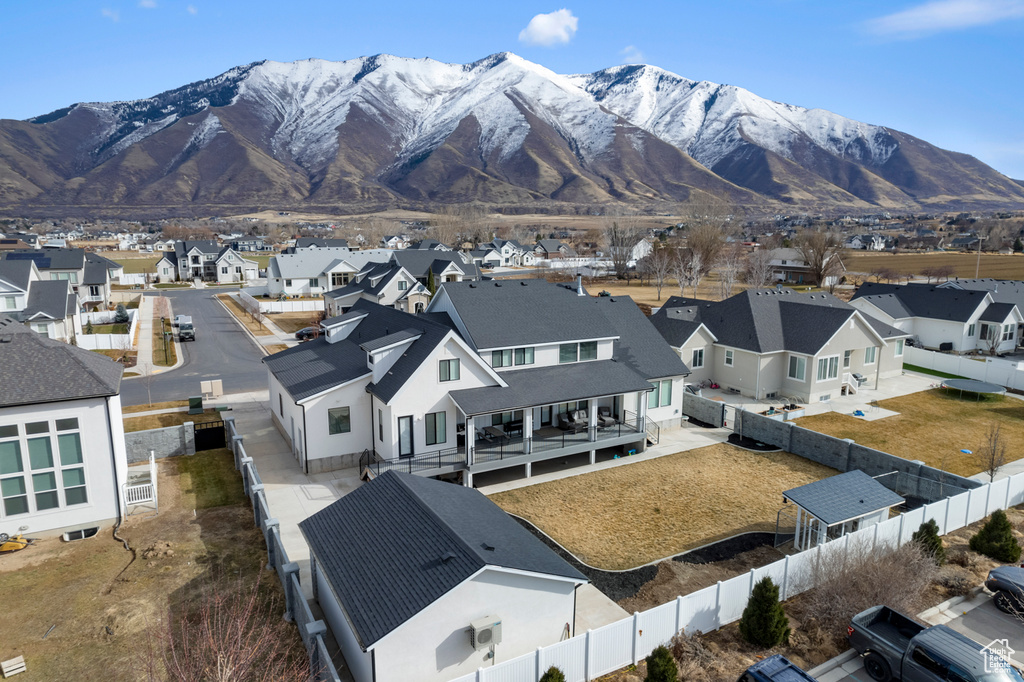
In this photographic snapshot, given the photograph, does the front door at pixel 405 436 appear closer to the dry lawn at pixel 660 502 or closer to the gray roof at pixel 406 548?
the dry lawn at pixel 660 502

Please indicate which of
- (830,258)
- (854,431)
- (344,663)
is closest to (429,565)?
(344,663)

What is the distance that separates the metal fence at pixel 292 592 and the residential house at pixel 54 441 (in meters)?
4.51

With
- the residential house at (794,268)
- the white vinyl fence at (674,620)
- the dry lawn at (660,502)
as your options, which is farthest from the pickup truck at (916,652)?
the residential house at (794,268)

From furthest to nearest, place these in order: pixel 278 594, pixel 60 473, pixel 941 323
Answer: pixel 941 323 < pixel 60 473 < pixel 278 594

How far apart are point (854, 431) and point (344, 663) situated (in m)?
29.1

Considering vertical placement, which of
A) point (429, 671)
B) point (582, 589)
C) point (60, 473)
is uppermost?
point (60, 473)

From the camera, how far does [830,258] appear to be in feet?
315

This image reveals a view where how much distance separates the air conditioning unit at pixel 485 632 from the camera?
1305cm

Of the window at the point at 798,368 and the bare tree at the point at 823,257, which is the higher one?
the bare tree at the point at 823,257

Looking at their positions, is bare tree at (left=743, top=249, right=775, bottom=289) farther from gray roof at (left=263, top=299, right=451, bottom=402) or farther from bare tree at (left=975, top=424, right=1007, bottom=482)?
gray roof at (left=263, top=299, right=451, bottom=402)

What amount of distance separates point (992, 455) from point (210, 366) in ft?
157

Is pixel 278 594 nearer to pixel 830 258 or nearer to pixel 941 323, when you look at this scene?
pixel 941 323

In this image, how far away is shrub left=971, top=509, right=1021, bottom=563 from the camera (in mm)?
19547

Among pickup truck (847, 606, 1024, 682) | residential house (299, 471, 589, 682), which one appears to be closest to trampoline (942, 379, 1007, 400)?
pickup truck (847, 606, 1024, 682)
